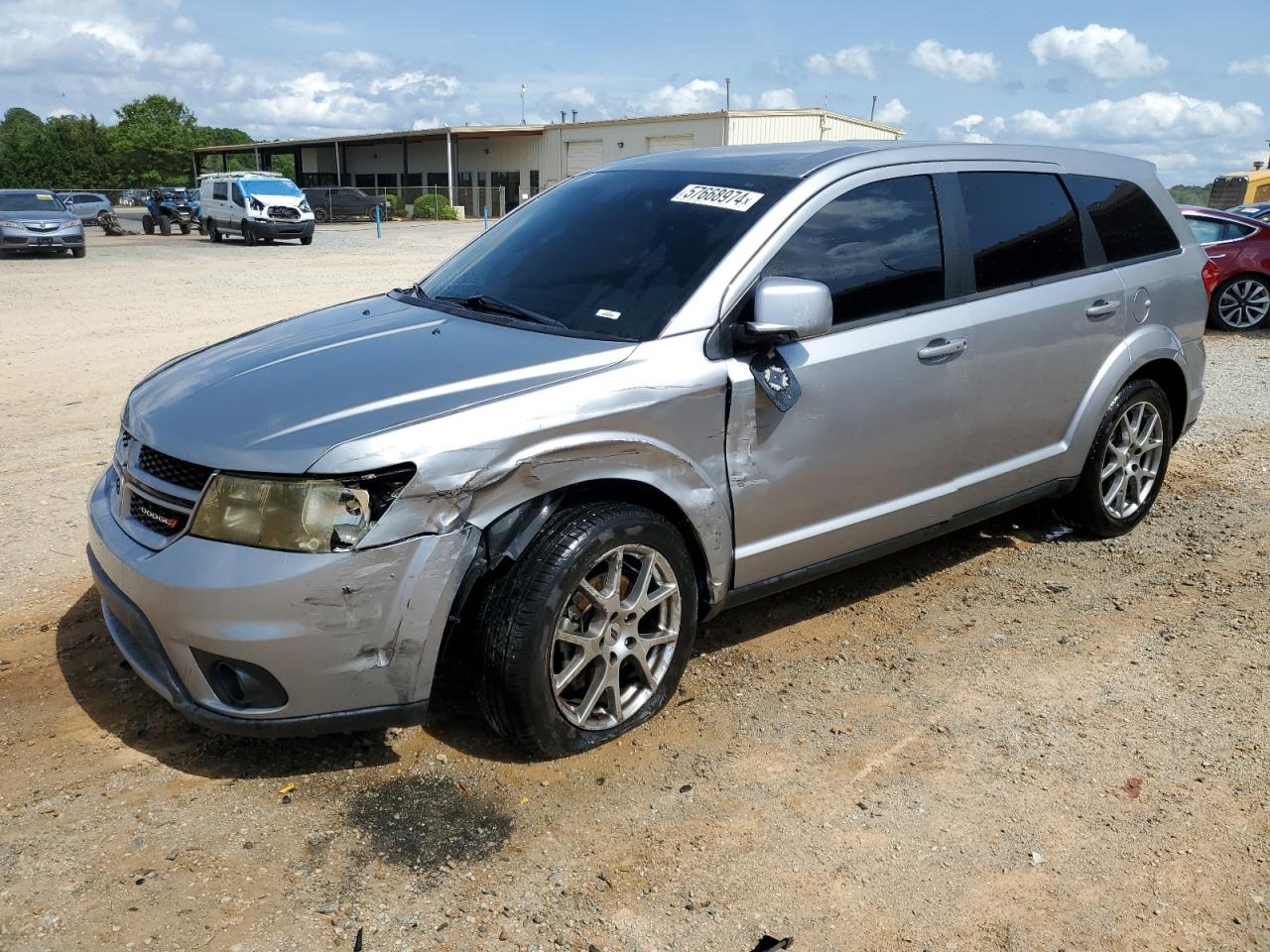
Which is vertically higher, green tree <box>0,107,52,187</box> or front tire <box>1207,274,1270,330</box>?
green tree <box>0,107,52,187</box>

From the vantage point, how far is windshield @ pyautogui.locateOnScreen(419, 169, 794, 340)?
369 cm

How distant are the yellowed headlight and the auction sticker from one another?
5.77ft

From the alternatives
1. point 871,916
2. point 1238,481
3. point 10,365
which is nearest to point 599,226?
point 871,916

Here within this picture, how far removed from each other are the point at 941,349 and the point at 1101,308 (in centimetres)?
122

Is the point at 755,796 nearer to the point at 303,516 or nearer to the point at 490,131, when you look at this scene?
the point at 303,516

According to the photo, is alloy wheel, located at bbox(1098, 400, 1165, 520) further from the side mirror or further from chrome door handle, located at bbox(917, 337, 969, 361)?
the side mirror

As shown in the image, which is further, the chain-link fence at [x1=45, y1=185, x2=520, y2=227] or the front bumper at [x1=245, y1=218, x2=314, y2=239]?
the chain-link fence at [x1=45, y1=185, x2=520, y2=227]

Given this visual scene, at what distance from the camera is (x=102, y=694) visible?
3773 millimetres

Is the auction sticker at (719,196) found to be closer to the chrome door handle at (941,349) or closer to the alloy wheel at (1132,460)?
the chrome door handle at (941,349)

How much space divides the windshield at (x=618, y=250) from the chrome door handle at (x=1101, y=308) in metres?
1.79

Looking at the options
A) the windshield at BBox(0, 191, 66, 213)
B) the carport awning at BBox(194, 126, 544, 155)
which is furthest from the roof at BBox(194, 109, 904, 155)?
the windshield at BBox(0, 191, 66, 213)

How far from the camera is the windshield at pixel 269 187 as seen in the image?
100ft

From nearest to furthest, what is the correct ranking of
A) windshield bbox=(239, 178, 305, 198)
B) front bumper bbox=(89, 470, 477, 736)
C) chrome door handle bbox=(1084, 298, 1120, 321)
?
1. front bumper bbox=(89, 470, 477, 736)
2. chrome door handle bbox=(1084, 298, 1120, 321)
3. windshield bbox=(239, 178, 305, 198)

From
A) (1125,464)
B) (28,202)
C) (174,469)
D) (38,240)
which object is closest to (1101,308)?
(1125,464)
